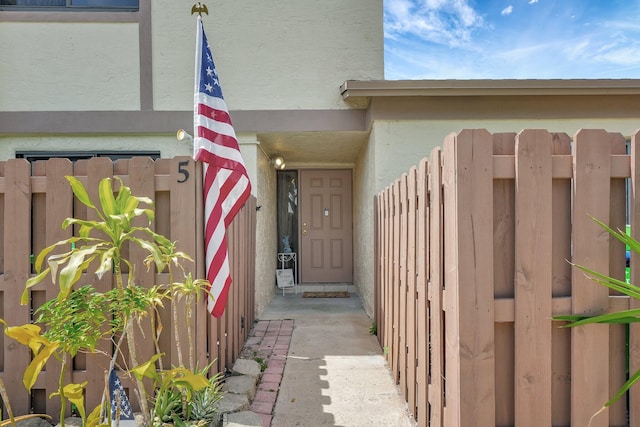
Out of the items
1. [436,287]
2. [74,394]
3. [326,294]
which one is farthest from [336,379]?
[326,294]

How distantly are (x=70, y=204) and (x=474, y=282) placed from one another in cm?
247

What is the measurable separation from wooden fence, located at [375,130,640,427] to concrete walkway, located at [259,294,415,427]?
1047 mm

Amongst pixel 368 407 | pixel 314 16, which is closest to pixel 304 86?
pixel 314 16

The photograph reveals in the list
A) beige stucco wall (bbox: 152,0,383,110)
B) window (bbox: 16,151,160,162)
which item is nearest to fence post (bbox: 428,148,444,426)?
beige stucco wall (bbox: 152,0,383,110)

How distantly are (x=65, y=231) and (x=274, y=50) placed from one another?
3.72m

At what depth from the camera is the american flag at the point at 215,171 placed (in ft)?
8.25

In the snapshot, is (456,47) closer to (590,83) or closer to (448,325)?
(590,83)

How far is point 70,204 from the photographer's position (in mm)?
2385

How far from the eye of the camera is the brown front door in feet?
24.2

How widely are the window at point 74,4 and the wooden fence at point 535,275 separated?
531 cm

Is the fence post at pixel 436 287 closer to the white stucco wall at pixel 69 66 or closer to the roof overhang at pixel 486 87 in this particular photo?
the roof overhang at pixel 486 87

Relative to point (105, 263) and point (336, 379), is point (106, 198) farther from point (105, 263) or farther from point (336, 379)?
point (336, 379)

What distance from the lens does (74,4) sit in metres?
5.02

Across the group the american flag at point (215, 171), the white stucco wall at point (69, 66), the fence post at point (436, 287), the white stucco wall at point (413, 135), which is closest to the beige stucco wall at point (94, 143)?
the white stucco wall at point (69, 66)
